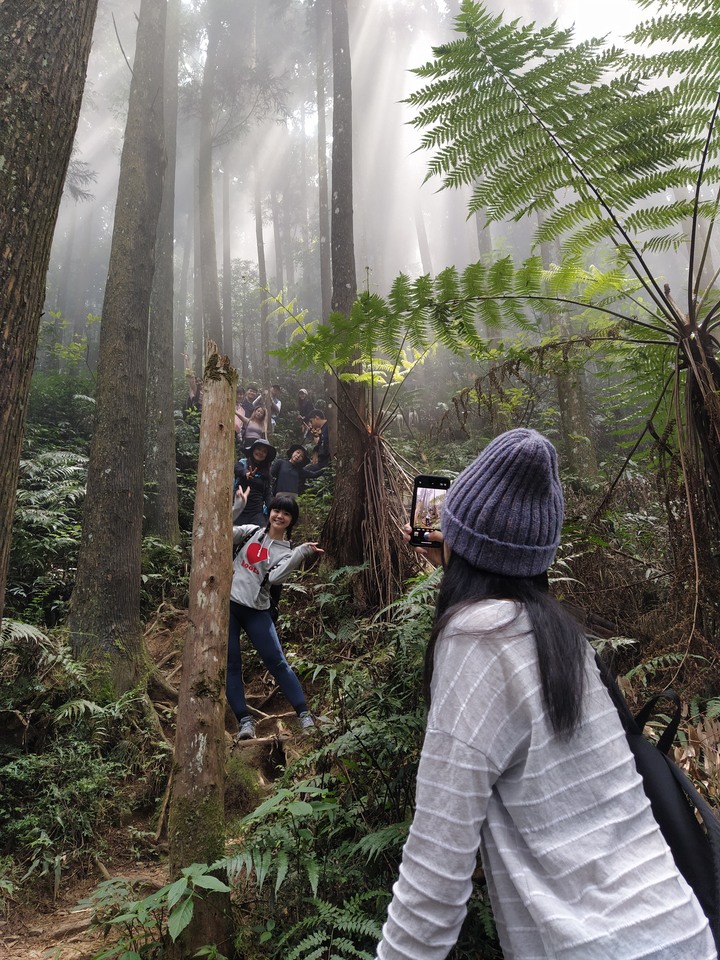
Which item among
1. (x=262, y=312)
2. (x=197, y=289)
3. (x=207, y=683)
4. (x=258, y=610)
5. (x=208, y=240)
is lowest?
(x=207, y=683)

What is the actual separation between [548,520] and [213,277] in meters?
18.1

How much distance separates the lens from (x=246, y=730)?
4.79m

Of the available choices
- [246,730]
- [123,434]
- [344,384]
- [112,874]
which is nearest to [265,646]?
[246,730]

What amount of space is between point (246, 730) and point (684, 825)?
4141 millimetres

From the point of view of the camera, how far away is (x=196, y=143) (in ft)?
112

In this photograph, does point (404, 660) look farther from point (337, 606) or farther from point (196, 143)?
point (196, 143)

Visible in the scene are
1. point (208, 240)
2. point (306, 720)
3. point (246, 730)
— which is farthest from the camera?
point (208, 240)

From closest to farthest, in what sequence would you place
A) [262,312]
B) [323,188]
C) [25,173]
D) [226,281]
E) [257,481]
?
[25,173] → [257,481] → [262,312] → [323,188] → [226,281]

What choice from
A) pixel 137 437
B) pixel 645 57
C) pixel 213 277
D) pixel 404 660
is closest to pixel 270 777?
pixel 404 660

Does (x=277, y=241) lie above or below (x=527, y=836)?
above

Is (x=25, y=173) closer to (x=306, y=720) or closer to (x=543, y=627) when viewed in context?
(x=543, y=627)

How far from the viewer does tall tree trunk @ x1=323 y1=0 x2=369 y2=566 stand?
18.0ft

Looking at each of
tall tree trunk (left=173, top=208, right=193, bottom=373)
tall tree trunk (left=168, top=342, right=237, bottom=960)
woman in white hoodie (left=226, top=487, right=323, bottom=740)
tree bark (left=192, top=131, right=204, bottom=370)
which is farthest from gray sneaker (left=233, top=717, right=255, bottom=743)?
tall tree trunk (left=173, top=208, right=193, bottom=373)

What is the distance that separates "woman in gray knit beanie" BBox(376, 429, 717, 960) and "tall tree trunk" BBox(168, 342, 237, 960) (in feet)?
6.17
